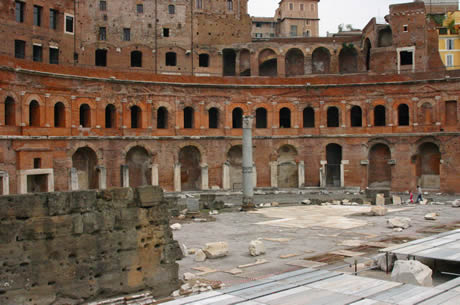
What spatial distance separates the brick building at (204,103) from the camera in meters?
31.4

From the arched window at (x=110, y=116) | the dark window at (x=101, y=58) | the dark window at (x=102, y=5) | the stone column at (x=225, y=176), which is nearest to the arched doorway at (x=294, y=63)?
the stone column at (x=225, y=176)

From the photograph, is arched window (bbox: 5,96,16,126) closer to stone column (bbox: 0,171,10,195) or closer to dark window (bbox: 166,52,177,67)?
stone column (bbox: 0,171,10,195)

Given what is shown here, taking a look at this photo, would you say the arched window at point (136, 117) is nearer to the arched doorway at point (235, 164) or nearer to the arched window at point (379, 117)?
the arched doorway at point (235, 164)

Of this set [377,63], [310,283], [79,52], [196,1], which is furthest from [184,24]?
[310,283]

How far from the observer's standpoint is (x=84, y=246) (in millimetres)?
10352

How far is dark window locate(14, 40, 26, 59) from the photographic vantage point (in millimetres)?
34969

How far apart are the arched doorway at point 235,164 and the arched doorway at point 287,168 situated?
2.99m

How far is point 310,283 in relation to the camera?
9.04 m

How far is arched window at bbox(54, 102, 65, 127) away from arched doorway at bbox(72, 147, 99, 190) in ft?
7.08

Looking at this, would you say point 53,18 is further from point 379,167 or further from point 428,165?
point 428,165

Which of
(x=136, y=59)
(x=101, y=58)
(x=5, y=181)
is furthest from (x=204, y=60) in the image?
(x=5, y=181)

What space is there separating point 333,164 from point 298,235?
20.4 meters

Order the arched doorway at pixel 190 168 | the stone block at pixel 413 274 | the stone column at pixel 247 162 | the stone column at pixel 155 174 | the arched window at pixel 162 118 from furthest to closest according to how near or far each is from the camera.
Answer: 1. the arched doorway at pixel 190 168
2. the arched window at pixel 162 118
3. the stone column at pixel 155 174
4. the stone column at pixel 247 162
5. the stone block at pixel 413 274

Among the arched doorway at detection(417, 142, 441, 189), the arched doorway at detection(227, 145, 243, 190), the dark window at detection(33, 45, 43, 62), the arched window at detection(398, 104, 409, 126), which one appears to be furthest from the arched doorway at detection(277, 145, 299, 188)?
the dark window at detection(33, 45, 43, 62)
